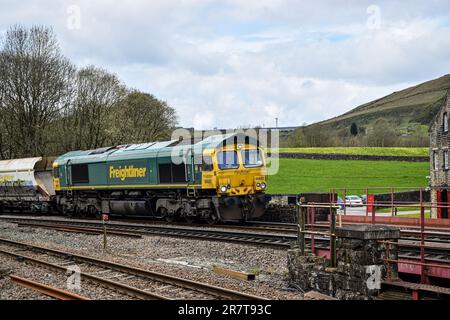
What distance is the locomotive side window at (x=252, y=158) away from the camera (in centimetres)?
2373

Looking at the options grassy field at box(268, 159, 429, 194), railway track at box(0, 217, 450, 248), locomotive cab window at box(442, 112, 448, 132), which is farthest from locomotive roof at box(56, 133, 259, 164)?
grassy field at box(268, 159, 429, 194)

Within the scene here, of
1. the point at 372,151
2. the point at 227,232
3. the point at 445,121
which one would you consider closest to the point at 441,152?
the point at 445,121

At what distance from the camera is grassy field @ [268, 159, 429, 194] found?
191 feet

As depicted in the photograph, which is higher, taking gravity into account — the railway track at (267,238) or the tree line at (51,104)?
Answer: the tree line at (51,104)

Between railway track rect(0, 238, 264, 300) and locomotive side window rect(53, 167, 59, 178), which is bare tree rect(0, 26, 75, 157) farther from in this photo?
railway track rect(0, 238, 264, 300)

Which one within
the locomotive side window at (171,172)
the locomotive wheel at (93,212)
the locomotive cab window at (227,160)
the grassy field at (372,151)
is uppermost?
A: the grassy field at (372,151)

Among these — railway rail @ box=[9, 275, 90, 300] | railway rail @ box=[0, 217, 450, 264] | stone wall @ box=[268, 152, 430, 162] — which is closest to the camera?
railway rail @ box=[9, 275, 90, 300]

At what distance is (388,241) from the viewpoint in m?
10.9

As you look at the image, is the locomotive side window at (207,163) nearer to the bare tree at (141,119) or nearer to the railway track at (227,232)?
the railway track at (227,232)

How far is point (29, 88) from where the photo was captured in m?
50.3

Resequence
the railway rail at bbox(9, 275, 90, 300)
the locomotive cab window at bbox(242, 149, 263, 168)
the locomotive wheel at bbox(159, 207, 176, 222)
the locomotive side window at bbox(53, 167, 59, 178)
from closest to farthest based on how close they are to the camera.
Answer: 1. the railway rail at bbox(9, 275, 90, 300)
2. the locomotive cab window at bbox(242, 149, 263, 168)
3. the locomotive wheel at bbox(159, 207, 176, 222)
4. the locomotive side window at bbox(53, 167, 59, 178)

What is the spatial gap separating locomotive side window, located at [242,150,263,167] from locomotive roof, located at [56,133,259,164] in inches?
17.6

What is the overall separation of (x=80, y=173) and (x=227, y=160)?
1186 cm

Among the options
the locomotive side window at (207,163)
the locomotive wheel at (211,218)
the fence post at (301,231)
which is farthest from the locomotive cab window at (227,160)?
the fence post at (301,231)
